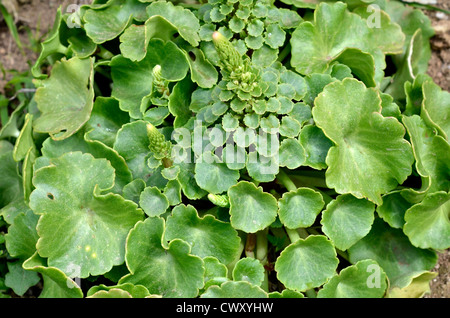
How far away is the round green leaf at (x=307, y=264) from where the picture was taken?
1.97m

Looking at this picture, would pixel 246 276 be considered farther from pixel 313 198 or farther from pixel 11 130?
pixel 11 130

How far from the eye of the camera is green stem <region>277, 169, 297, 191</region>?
209 cm

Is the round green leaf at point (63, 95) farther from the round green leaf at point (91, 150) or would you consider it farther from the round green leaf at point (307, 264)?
the round green leaf at point (307, 264)

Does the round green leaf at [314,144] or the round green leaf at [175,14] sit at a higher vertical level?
the round green leaf at [175,14]

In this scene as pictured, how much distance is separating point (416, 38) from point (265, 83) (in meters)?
0.93

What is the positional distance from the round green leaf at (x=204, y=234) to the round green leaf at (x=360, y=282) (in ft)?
1.21

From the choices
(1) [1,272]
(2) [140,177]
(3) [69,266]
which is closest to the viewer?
(3) [69,266]

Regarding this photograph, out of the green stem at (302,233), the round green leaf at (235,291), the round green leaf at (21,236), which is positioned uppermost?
the round green leaf at (235,291)

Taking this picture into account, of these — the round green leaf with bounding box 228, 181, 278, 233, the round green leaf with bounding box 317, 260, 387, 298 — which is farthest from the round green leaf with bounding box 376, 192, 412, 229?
the round green leaf with bounding box 228, 181, 278, 233

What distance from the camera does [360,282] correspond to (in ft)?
6.53

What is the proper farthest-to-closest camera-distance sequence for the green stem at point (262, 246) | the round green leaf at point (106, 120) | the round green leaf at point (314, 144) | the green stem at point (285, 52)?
the green stem at point (285, 52) → the round green leaf at point (106, 120) → the green stem at point (262, 246) → the round green leaf at point (314, 144)

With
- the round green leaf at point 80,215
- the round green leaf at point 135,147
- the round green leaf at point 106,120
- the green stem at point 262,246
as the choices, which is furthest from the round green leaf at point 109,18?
the green stem at point 262,246

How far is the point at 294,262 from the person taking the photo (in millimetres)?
1990
